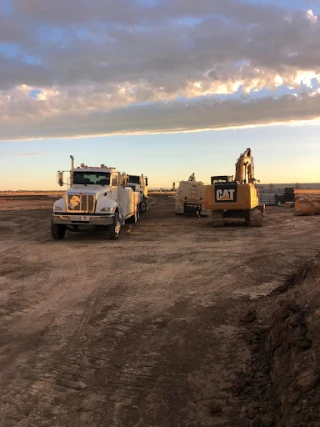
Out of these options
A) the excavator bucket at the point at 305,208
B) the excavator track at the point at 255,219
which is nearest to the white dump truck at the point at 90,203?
the excavator track at the point at 255,219

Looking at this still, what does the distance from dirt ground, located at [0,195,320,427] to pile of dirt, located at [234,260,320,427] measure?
15 mm

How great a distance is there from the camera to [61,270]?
1036cm

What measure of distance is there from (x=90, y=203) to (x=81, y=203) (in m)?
0.34

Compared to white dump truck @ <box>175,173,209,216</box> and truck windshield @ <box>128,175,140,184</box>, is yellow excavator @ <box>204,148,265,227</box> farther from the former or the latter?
truck windshield @ <box>128,175,140,184</box>

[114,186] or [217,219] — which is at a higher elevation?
[114,186]

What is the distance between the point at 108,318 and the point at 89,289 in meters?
1.94

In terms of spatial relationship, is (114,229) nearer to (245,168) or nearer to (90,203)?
(90,203)

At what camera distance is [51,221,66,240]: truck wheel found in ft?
51.4

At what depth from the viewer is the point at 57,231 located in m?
15.8

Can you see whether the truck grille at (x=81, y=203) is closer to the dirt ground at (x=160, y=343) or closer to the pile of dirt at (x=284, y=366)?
the dirt ground at (x=160, y=343)

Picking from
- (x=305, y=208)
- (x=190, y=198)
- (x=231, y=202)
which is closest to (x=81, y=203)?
(x=231, y=202)

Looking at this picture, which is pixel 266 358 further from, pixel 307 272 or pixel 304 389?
pixel 307 272

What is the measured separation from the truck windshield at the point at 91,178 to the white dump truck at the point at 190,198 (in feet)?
36.7

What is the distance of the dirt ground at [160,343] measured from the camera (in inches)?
157
